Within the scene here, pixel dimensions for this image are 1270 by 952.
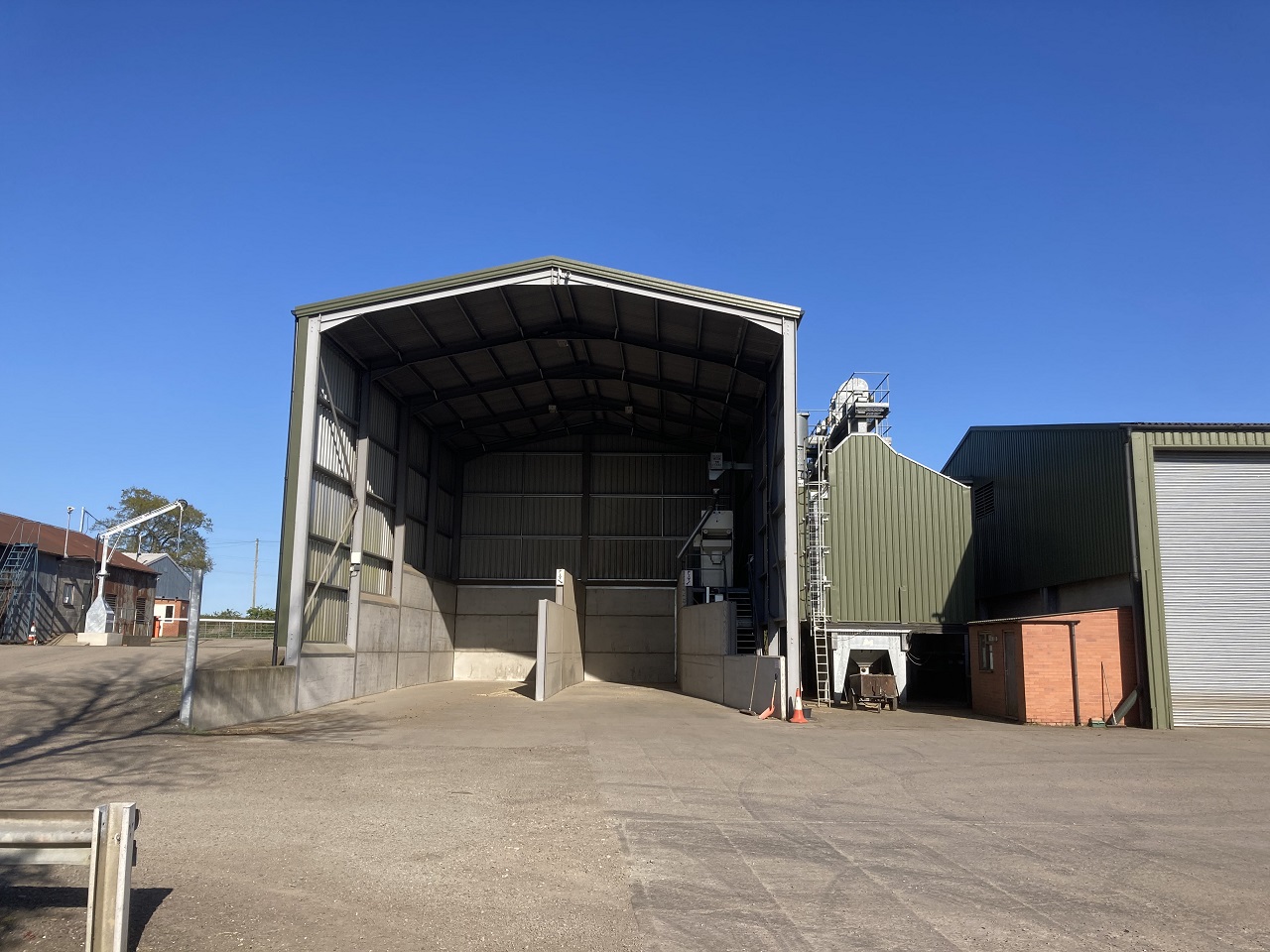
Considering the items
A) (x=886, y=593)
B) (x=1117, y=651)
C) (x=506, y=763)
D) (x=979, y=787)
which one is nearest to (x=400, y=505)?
(x=886, y=593)

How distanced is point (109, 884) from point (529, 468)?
3435 centimetres

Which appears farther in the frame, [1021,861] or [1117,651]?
[1117,651]

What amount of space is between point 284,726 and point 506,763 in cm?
746

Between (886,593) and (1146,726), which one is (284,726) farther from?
(1146,726)

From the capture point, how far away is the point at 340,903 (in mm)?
6230

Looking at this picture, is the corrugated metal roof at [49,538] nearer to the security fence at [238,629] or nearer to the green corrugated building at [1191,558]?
the security fence at [238,629]

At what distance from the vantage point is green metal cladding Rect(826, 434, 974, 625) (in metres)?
25.8

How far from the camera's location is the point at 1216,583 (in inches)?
787

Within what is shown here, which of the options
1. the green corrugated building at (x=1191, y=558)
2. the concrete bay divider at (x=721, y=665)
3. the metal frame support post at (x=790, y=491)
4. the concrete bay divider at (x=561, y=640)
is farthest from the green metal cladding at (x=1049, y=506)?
the concrete bay divider at (x=561, y=640)

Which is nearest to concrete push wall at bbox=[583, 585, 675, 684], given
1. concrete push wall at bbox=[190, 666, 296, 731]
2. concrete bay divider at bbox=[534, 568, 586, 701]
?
concrete bay divider at bbox=[534, 568, 586, 701]

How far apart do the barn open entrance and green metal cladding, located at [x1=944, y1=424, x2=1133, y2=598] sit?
278 inches

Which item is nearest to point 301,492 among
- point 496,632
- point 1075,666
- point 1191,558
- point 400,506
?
point 400,506

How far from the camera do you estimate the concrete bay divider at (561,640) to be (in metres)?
26.6

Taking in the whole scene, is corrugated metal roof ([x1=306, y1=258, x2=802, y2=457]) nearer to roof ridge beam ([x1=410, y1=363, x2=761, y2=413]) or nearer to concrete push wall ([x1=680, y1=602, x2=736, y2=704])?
roof ridge beam ([x1=410, y1=363, x2=761, y2=413])
